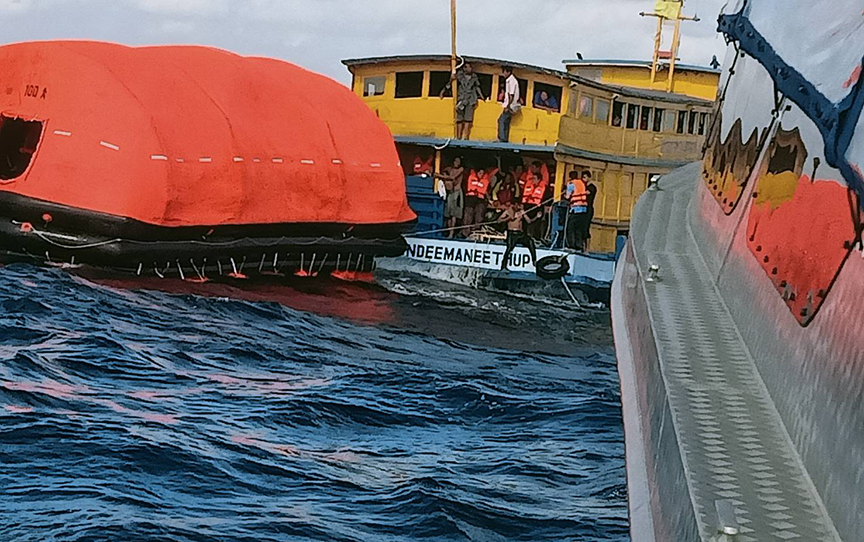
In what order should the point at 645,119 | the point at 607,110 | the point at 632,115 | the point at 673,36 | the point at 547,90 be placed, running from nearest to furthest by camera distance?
the point at 547,90 → the point at 607,110 → the point at 632,115 → the point at 645,119 → the point at 673,36

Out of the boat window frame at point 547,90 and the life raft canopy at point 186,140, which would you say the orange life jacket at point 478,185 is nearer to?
the boat window frame at point 547,90

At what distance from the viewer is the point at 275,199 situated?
53.3ft

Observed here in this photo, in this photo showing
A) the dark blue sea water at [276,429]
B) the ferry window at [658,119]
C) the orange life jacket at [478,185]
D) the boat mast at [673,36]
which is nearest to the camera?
the dark blue sea water at [276,429]

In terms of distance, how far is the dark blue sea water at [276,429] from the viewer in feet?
17.3

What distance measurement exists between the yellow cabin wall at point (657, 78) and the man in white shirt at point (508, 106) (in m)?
9.68

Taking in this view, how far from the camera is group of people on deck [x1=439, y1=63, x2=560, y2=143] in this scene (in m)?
22.0

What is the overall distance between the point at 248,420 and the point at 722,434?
4482 mm

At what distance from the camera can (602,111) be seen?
23.1 m

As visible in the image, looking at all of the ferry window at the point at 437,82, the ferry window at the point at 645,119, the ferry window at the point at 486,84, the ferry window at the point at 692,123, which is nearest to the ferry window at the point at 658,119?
the ferry window at the point at 645,119

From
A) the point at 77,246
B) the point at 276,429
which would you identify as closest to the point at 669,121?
the point at 77,246

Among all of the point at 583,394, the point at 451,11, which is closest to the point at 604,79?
the point at 451,11

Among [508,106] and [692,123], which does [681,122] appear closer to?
[692,123]

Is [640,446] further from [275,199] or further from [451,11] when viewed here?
[451,11]

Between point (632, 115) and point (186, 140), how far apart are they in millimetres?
11568
